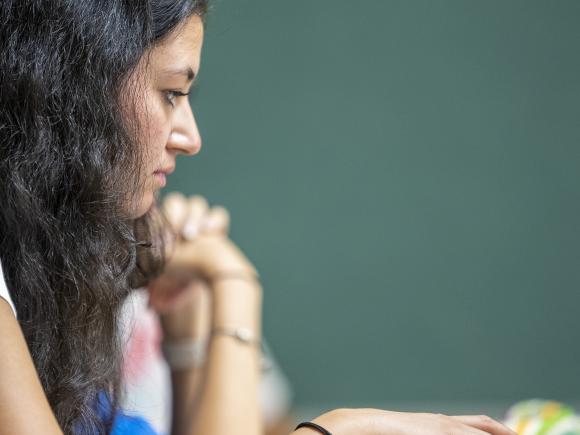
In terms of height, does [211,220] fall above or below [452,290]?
above

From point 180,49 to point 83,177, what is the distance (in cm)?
16

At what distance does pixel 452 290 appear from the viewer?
200 cm

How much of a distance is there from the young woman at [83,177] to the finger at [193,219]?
0.33 m

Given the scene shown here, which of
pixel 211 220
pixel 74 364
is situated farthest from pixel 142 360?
pixel 74 364

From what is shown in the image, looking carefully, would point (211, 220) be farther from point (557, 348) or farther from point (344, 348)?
point (557, 348)

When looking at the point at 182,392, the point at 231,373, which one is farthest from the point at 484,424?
the point at 182,392

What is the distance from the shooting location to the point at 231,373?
40.3 inches

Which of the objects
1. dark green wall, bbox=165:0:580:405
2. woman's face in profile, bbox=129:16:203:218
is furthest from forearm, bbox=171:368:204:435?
dark green wall, bbox=165:0:580:405

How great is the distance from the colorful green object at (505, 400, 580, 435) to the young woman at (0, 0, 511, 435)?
143 mm

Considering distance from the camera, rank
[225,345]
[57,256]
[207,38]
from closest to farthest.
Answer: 1. [57,256]
2. [225,345]
3. [207,38]

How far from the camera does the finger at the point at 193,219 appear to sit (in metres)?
1.22

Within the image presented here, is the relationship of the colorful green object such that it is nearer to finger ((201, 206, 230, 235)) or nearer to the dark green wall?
finger ((201, 206, 230, 235))

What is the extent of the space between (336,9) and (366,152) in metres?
0.33

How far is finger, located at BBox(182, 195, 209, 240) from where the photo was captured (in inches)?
47.9
